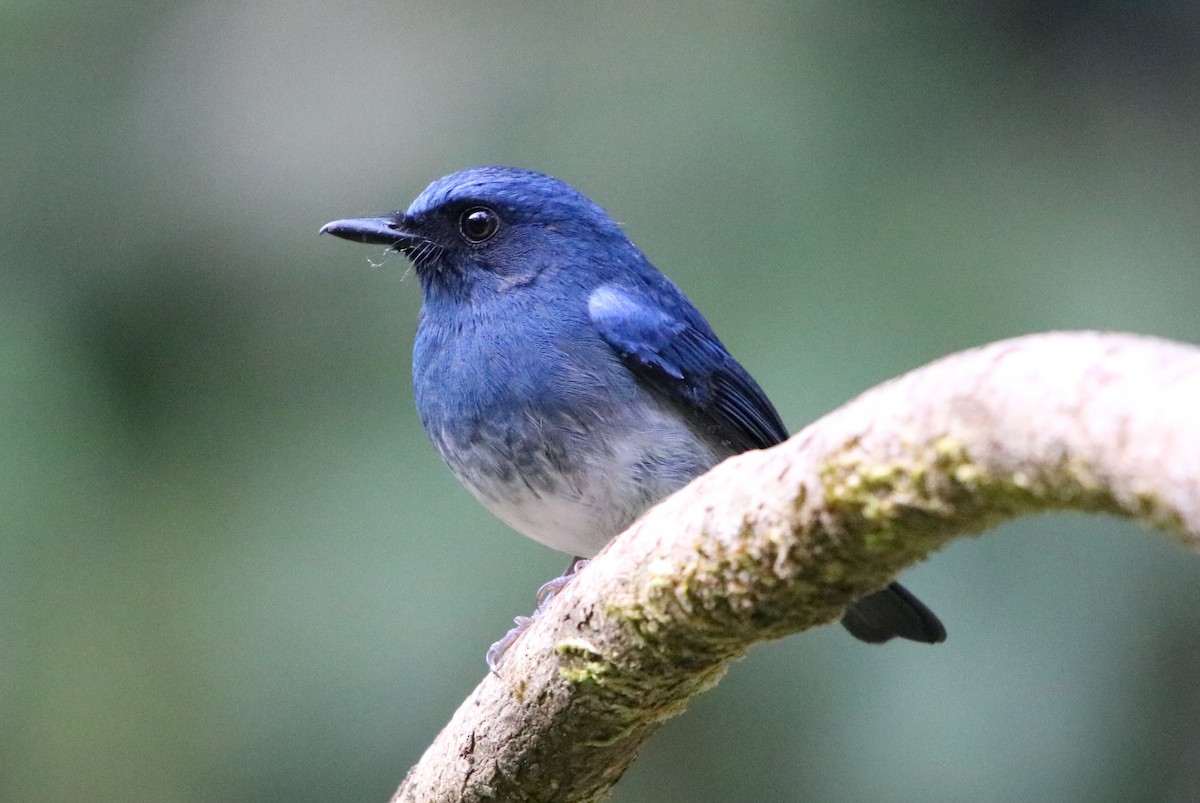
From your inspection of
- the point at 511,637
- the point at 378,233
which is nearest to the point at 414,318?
the point at 378,233

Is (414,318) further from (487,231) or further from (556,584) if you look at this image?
(556,584)

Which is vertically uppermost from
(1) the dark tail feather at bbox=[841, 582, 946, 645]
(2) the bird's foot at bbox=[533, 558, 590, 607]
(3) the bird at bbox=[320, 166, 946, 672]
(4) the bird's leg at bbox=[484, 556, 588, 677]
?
(3) the bird at bbox=[320, 166, 946, 672]

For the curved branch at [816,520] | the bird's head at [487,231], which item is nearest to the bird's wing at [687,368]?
the bird's head at [487,231]

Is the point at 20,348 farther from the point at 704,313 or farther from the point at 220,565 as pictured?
the point at 704,313

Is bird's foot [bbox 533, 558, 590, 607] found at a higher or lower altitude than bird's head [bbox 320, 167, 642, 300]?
lower

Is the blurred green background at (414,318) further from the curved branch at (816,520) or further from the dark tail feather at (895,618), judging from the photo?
the curved branch at (816,520)

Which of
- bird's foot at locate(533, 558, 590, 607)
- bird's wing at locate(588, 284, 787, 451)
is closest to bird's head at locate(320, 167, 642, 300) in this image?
bird's wing at locate(588, 284, 787, 451)

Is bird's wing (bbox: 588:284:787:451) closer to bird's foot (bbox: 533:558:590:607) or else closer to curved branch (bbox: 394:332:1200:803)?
bird's foot (bbox: 533:558:590:607)
